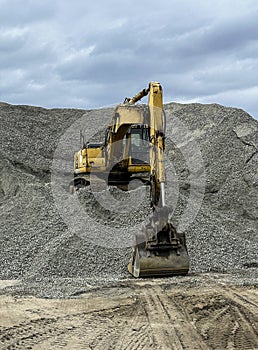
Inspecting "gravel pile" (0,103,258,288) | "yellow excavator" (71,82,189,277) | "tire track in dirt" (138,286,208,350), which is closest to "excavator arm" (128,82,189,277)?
"yellow excavator" (71,82,189,277)

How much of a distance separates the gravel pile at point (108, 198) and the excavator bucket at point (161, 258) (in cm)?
109

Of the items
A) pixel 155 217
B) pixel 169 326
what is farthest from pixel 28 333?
pixel 155 217

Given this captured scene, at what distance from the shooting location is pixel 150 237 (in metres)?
9.36

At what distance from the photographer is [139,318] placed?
635 centimetres

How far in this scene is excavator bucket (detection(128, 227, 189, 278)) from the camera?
9.34m

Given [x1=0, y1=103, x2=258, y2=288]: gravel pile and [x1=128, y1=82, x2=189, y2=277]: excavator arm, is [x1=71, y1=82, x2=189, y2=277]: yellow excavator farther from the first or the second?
[x1=0, y1=103, x2=258, y2=288]: gravel pile

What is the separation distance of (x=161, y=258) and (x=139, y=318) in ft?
10.0

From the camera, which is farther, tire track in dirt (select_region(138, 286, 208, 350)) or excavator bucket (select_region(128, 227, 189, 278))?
excavator bucket (select_region(128, 227, 189, 278))

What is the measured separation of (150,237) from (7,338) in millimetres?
4183

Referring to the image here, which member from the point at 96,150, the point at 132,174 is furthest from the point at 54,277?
the point at 96,150

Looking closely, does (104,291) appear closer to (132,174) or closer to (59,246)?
(59,246)

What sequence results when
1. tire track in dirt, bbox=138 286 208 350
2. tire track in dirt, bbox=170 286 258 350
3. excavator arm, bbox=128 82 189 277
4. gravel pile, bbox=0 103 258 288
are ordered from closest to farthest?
tire track in dirt, bbox=138 286 208 350 → tire track in dirt, bbox=170 286 258 350 → excavator arm, bbox=128 82 189 277 → gravel pile, bbox=0 103 258 288

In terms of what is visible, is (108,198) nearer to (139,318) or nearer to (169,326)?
(139,318)

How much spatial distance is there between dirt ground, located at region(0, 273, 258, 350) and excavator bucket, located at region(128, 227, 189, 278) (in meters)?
0.58
